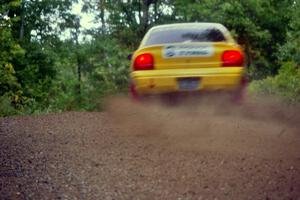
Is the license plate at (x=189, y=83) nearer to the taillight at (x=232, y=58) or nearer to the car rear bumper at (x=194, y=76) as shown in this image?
the car rear bumper at (x=194, y=76)

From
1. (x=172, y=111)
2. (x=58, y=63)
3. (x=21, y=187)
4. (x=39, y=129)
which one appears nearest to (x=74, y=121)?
(x=39, y=129)

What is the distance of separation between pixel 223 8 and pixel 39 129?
17.9 metres

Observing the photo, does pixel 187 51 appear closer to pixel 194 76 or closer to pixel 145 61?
pixel 194 76

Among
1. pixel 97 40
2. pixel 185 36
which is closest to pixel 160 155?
pixel 185 36

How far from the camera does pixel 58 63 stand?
26.4 meters

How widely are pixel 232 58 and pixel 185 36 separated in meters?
0.99

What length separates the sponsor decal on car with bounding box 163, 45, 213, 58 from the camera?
8.58 metres

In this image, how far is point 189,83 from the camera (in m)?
8.52

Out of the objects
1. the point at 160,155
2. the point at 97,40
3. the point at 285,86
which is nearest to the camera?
the point at 160,155

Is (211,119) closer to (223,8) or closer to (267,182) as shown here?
(267,182)

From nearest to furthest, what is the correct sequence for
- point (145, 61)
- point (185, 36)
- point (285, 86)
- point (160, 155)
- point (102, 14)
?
point (160, 155), point (145, 61), point (185, 36), point (285, 86), point (102, 14)

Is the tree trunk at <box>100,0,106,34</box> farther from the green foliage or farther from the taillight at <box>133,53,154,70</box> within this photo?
the taillight at <box>133,53,154,70</box>

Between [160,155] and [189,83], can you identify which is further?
[189,83]

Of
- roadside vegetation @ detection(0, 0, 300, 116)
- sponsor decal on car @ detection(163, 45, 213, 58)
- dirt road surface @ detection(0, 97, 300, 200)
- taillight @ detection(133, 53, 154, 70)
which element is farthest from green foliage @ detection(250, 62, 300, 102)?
taillight @ detection(133, 53, 154, 70)
